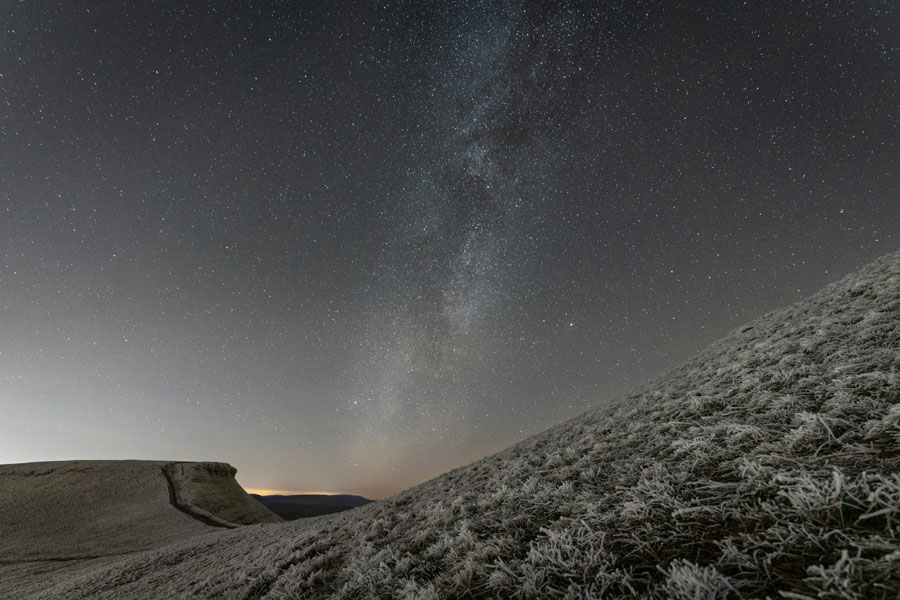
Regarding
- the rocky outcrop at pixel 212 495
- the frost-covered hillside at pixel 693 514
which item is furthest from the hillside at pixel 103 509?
the frost-covered hillside at pixel 693 514

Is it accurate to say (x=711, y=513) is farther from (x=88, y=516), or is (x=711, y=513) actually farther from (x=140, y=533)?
(x=88, y=516)

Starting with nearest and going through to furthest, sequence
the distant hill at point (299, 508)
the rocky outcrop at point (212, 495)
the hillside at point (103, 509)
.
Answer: the hillside at point (103, 509), the rocky outcrop at point (212, 495), the distant hill at point (299, 508)

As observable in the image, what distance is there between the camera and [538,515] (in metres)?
4.84

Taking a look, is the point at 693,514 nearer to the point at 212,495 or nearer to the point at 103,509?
the point at 212,495

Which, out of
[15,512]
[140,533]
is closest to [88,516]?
[15,512]

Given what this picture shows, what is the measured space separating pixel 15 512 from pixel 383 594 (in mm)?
53969

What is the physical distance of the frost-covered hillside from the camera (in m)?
2.46

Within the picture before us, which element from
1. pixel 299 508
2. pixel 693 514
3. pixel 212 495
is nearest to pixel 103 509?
pixel 212 495

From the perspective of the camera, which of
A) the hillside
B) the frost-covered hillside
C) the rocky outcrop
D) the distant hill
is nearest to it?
the frost-covered hillside

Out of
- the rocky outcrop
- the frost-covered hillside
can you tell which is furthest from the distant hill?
the frost-covered hillside

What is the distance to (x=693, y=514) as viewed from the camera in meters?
3.37

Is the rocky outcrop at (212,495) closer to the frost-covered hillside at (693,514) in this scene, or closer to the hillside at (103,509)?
the hillside at (103,509)

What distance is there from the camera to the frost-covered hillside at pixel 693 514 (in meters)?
2.46

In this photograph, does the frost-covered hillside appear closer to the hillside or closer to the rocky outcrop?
the hillside
